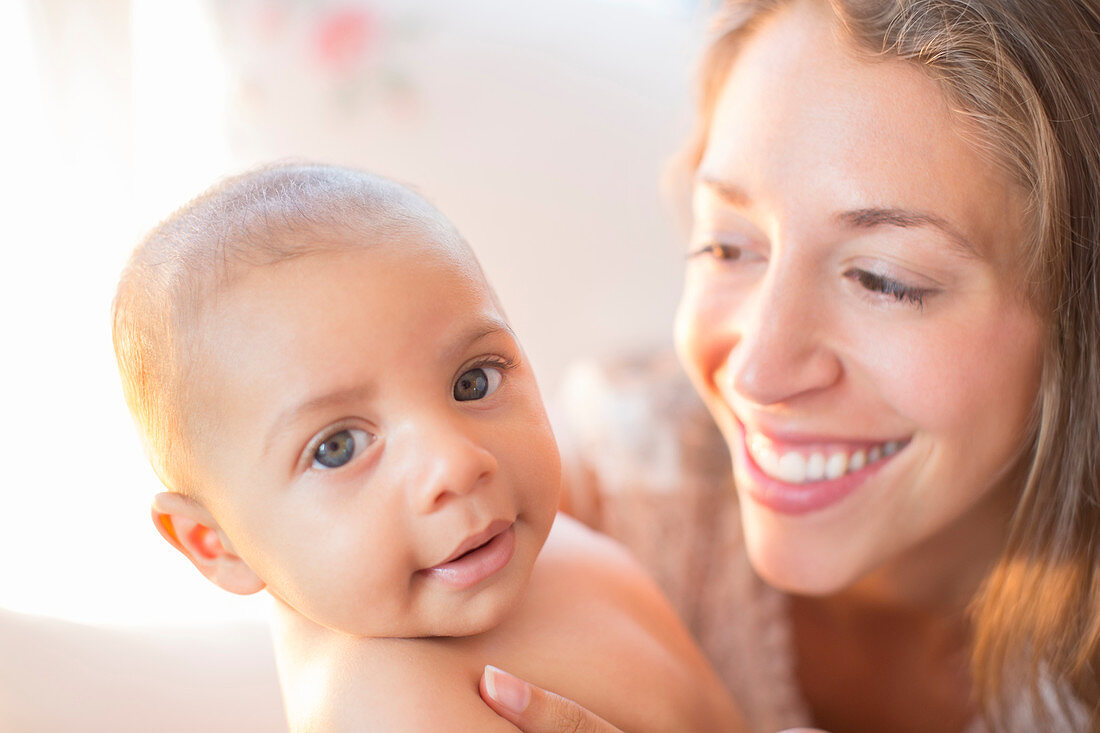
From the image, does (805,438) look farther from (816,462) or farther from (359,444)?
(359,444)

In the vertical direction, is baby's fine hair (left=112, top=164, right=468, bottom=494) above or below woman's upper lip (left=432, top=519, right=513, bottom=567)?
above

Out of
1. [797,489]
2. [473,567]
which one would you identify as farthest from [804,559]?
[473,567]

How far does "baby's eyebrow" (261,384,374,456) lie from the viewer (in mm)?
603

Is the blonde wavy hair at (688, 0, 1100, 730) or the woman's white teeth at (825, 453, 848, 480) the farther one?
the woman's white teeth at (825, 453, 848, 480)

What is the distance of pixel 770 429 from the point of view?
3.17 feet

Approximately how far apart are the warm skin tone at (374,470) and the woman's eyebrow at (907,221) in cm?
33

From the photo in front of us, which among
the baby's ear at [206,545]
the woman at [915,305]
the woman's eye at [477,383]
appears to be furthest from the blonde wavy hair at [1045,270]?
the baby's ear at [206,545]

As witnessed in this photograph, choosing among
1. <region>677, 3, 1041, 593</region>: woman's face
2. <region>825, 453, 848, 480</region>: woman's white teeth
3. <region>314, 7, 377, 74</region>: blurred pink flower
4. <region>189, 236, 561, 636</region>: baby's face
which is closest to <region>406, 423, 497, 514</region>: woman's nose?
<region>189, 236, 561, 636</region>: baby's face

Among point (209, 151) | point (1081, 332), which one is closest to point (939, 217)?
point (1081, 332)

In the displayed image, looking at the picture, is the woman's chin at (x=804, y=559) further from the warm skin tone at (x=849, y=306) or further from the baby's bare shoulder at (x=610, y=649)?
the baby's bare shoulder at (x=610, y=649)

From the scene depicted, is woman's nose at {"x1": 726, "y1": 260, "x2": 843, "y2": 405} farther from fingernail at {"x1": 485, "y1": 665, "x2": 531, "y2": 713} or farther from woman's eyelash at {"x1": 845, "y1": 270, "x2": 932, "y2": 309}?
fingernail at {"x1": 485, "y1": 665, "x2": 531, "y2": 713}

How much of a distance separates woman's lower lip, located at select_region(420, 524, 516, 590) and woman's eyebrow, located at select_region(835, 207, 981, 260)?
0.42m

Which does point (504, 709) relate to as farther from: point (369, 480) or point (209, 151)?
point (209, 151)

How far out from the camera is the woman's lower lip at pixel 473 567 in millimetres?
636
